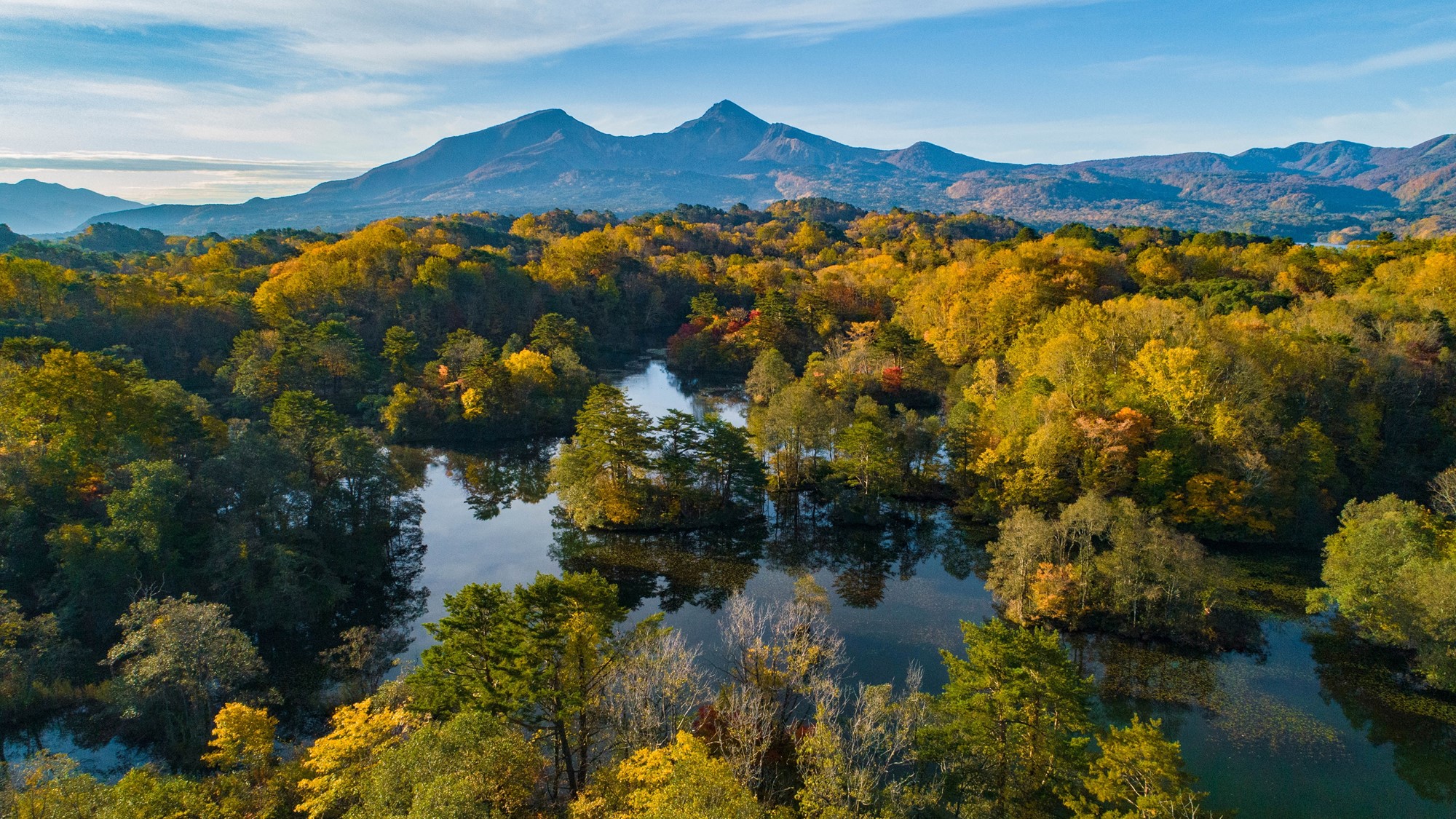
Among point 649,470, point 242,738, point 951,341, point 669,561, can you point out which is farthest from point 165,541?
point 951,341

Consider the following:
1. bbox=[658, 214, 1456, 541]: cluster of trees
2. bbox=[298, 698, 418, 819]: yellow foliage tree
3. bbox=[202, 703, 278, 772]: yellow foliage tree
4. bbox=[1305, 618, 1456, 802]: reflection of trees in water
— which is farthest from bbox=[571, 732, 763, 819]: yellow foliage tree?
bbox=[658, 214, 1456, 541]: cluster of trees

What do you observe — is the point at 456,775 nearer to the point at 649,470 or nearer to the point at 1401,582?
the point at 649,470

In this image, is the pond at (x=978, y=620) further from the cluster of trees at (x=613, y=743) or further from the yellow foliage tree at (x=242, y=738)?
the yellow foliage tree at (x=242, y=738)

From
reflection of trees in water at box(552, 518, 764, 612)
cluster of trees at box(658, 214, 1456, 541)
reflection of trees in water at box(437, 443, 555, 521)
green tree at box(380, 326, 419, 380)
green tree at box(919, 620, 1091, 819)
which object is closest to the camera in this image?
green tree at box(919, 620, 1091, 819)

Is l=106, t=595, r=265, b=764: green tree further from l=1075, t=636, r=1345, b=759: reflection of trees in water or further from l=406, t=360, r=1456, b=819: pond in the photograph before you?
l=1075, t=636, r=1345, b=759: reflection of trees in water

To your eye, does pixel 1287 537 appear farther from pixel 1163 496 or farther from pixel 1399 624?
pixel 1399 624

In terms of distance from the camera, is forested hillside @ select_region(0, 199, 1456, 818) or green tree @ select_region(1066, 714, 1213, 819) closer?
green tree @ select_region(1066, 714, 1213, 819)

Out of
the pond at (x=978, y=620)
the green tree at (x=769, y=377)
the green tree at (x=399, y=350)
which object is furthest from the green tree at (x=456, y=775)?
the green tree at (x=399, y=350)
